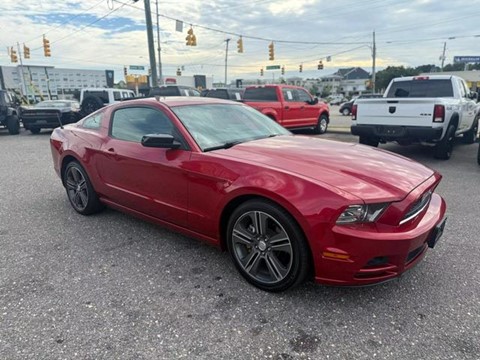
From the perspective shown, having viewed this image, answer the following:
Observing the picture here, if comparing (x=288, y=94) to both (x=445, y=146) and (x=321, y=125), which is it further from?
(x=445, y=146)

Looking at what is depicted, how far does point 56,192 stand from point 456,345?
219 inches

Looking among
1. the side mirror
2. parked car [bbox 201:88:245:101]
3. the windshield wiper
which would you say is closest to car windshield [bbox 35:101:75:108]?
parked car [bbox 201:88:245:101]

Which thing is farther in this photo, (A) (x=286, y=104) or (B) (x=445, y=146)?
(A) (x=286, y=104)

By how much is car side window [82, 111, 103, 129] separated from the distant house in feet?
324

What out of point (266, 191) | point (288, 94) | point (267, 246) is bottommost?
point (267, 246)

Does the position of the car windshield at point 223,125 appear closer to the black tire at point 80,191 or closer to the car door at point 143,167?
the car door at point 143,167

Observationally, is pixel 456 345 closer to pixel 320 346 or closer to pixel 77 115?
pixel 320 346

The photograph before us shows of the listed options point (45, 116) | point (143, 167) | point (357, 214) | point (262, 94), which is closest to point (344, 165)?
point (357, 214)

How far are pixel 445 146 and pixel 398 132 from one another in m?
1.15

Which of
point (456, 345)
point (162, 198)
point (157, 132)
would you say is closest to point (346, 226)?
point (456, 345)

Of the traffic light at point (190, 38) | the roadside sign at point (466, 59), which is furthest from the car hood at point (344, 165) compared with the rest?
the roadside sign at point (466, 59)

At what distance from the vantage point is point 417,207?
256 centimetres

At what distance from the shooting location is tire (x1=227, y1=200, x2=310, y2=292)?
247 cm

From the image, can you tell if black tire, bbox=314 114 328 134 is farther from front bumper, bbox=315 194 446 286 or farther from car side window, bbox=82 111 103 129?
front bumper, bbox=315 194 446 286
